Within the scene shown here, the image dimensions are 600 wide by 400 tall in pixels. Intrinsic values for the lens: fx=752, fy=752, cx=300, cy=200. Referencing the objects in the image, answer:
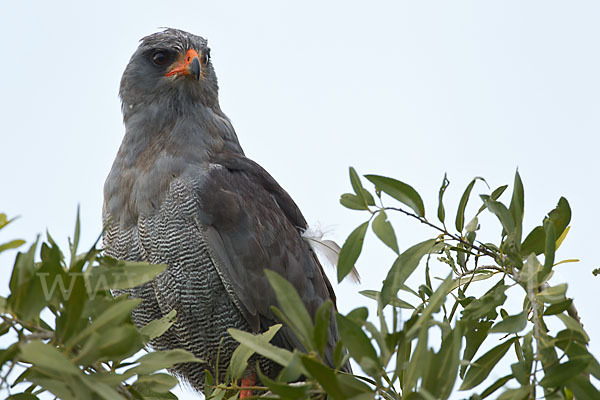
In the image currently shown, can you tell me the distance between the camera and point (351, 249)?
2.52 metres

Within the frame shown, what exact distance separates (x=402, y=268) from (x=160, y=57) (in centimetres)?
351

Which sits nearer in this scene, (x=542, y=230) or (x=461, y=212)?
(x=542, y=230)

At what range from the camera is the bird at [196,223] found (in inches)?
186

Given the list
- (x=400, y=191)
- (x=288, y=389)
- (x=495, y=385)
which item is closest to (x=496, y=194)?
(x=400, y=191)

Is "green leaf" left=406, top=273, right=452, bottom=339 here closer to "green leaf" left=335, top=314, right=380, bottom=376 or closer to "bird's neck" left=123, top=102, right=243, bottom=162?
"green leaf" left=335, top=314, right=380, bottom=376

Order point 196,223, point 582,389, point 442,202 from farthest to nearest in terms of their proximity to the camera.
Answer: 1. point 196,223
2. point 442,202
3. point 582,389

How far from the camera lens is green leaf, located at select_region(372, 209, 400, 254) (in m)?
2.48

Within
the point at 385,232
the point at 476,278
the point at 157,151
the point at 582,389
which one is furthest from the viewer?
the point at 157,151

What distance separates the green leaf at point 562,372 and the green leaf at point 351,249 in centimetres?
70

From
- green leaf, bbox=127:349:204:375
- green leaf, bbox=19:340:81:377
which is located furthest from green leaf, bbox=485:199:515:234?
green leaf, bbox=19:340:81:377

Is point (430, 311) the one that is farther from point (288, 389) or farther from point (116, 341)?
point (116, 341)

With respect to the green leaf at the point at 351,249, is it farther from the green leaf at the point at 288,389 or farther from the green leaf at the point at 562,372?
the green leaf at the point at 562,372

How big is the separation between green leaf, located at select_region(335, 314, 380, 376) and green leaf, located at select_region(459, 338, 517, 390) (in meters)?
0.42

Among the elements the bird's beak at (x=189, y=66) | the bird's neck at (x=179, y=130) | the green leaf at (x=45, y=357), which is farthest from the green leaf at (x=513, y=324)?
the bird's beak at (x=189, y=66)
